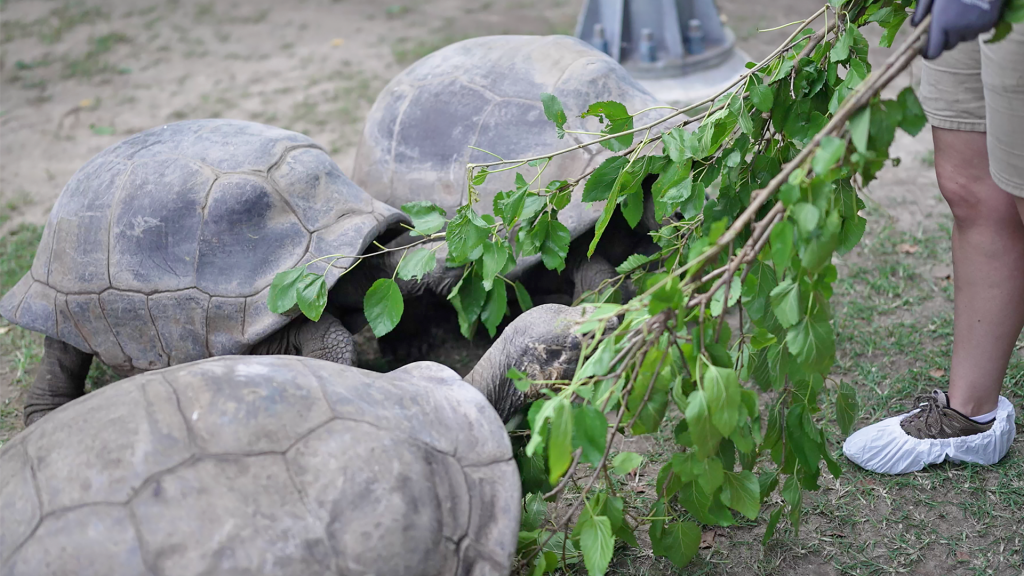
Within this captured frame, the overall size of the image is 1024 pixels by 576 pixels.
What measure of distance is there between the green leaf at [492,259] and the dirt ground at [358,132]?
82cm

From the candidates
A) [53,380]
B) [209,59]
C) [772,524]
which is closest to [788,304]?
[772,524]

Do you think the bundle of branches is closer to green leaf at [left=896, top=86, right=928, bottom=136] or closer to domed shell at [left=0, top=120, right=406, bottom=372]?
green leaf at [left=896, top=86, right=928, bottom=136]

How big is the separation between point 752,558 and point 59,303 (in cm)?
238

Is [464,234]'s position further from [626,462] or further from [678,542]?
[678,542]

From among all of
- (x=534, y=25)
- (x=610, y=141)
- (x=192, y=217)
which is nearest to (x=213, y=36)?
(x=534, y=25)

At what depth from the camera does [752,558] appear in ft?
7.20

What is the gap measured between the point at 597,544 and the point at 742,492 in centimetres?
43

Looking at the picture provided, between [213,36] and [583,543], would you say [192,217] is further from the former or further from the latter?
[213,36]

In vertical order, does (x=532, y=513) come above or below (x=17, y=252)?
above

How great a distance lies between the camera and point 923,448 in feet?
7.86

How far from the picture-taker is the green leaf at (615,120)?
6.92ft

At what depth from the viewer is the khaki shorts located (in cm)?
173

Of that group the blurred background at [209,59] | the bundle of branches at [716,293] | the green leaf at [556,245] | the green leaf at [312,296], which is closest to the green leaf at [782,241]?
the bundle of branches at [716,293]

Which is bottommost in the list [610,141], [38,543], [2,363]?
[2,363]
